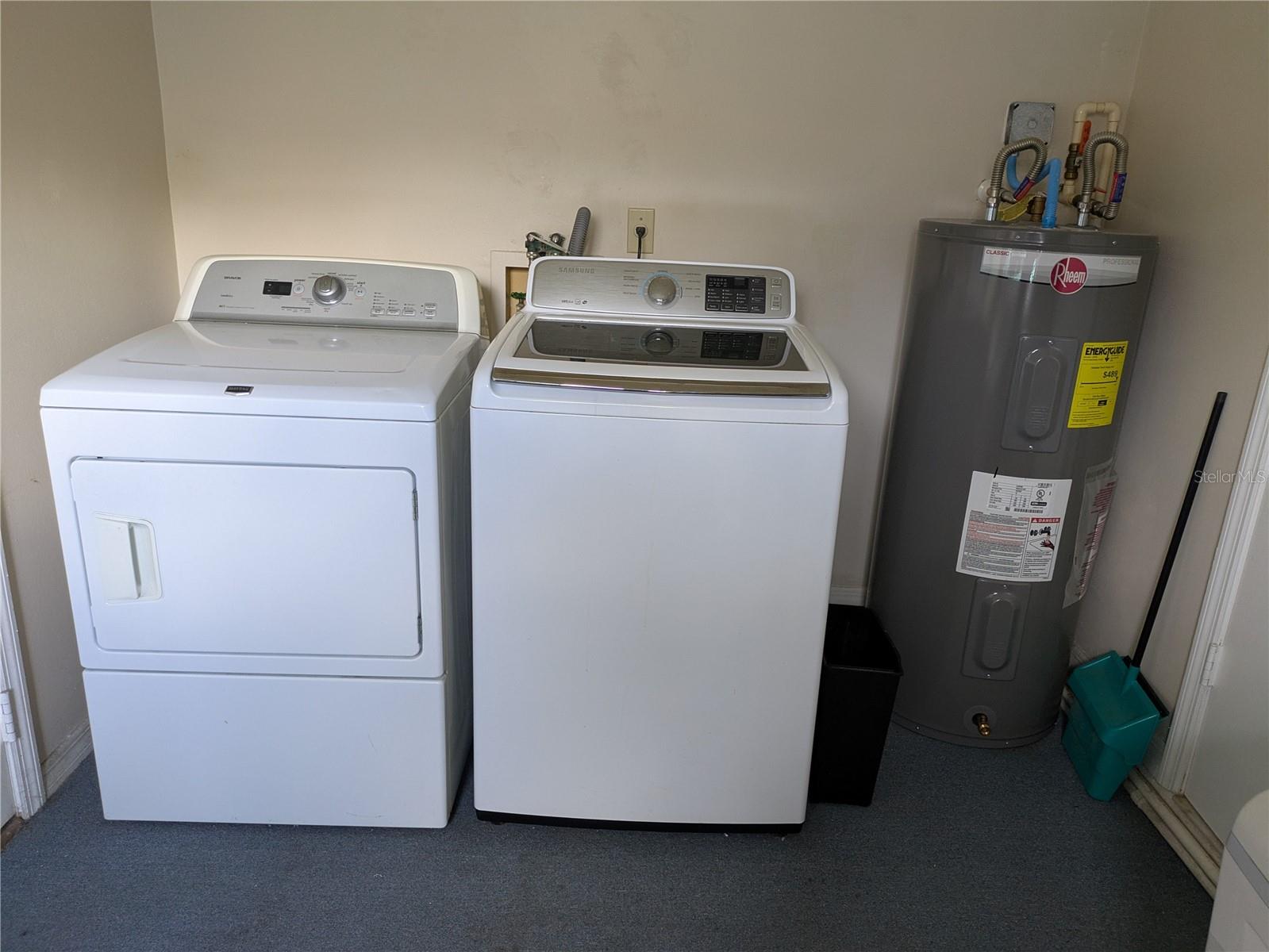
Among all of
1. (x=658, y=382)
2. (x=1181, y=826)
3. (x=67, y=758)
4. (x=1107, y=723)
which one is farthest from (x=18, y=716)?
(x=1181, y=826)

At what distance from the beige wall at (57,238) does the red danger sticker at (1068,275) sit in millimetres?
1989

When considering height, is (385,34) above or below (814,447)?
above

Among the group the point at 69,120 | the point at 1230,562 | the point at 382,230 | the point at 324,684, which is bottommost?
the point at 324,684

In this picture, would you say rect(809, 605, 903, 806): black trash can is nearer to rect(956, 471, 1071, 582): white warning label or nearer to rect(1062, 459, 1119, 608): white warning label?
Result: rect(956, 471, 1071, 582): white warning label

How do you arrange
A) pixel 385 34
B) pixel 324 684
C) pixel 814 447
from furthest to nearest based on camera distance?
pixel 385 34 → pixel 324 684 → pixel 814 447

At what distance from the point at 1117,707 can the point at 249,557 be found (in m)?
1.84

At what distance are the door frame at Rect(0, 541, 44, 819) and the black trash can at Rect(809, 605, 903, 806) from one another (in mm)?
1561

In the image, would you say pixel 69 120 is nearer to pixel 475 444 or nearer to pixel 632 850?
pixel 475 444

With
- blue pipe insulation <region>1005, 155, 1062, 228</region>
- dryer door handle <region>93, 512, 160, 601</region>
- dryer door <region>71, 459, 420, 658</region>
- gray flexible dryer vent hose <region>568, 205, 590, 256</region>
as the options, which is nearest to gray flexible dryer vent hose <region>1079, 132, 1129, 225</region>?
blue pipe insulation <region>1005, 155, 1062, 228</region>

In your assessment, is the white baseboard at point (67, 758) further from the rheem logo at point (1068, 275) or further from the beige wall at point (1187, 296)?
the beige wall at point (1187, 296)

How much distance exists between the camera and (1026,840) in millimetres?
1855

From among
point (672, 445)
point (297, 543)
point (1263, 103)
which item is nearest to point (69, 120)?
point (297, 543)

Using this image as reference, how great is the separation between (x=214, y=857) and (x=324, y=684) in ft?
1.38

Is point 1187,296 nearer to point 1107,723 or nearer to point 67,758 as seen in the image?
point 1107,723
